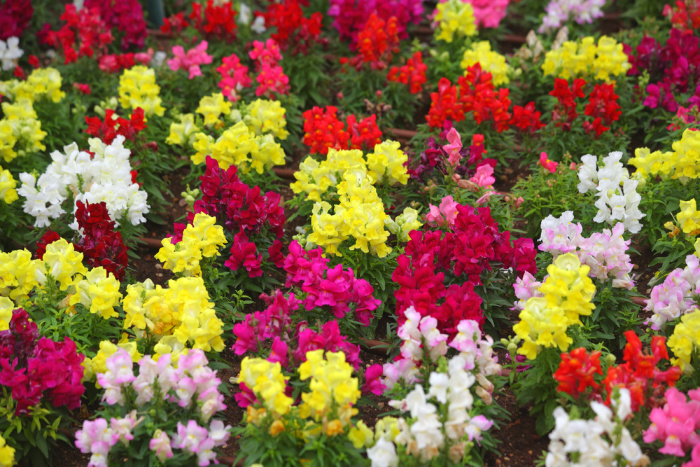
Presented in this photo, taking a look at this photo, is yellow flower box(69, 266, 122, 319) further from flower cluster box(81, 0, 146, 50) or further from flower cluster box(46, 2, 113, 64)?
flower cluster box(81, 0, 146, 50)

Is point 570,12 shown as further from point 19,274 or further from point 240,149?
point 19,274

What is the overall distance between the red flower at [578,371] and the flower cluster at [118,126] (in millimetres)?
3978

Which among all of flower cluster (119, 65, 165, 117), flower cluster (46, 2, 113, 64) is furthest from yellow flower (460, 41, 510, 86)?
flower cluster (46, 2, 113, 64)

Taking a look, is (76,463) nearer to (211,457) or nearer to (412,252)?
(211,457)

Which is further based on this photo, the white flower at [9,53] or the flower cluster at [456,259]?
the white flower at [9,53]

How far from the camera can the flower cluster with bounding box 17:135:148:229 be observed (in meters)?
5.23

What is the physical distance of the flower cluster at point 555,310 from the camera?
3932 mm

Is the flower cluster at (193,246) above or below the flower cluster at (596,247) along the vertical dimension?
below

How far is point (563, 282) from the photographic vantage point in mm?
4020

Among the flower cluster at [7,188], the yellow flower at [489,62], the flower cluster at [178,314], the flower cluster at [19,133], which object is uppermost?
the yellow flower at [489,62]

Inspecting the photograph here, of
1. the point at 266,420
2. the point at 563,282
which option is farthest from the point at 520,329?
the point at 266,420

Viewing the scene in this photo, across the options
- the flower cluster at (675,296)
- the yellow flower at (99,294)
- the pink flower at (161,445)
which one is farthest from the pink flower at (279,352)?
the flower cluster at (675,296)

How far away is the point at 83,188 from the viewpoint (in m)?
5.44

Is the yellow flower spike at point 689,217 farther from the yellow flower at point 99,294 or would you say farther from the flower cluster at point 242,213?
the yellow flower at point 99,294
